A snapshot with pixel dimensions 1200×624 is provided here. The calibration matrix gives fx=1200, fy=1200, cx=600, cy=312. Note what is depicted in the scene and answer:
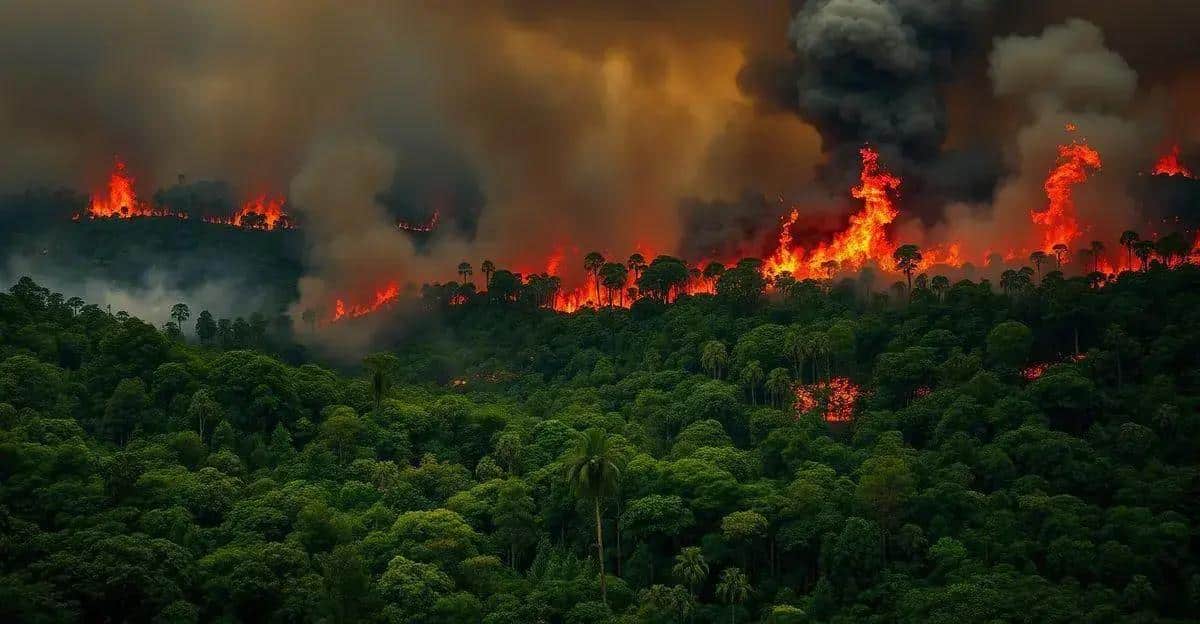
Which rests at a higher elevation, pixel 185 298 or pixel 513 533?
pixel 185 298

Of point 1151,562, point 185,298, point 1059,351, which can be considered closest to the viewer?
point 1151,562

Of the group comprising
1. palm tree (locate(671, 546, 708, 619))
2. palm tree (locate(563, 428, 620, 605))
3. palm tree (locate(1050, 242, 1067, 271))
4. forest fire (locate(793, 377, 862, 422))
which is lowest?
palm tree (locate(671, 546, 708, 619))

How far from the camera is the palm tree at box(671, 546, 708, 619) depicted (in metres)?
85.5

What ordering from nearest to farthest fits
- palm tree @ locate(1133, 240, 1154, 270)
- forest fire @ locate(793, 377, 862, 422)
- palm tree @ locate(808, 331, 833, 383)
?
forest fire @ locate(793, 377, 862, 422) → palm tree @ locate(808, 331, 833, 383) → palm tree @ locate(1133, 240, 1154, 270)

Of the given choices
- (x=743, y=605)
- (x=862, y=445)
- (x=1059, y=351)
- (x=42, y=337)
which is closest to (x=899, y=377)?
(x=862, y=445)

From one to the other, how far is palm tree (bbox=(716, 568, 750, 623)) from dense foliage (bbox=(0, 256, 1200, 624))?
23 cm

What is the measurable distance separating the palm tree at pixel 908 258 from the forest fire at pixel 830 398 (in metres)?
24.3

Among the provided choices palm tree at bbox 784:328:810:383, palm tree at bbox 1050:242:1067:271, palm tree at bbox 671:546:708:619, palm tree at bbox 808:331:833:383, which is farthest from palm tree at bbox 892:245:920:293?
palm tree at bbox 671:546:708:619

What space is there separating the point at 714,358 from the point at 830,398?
1408 cm

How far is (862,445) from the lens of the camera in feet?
357

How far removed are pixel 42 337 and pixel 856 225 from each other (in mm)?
100861

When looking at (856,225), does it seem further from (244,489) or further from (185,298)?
(185,298)

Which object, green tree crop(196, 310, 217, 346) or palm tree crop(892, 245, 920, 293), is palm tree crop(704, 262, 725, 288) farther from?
green tree crop(196, 310, 217, 346)

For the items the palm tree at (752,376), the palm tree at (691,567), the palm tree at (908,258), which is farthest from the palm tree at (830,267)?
the palm tree at (691,567)
